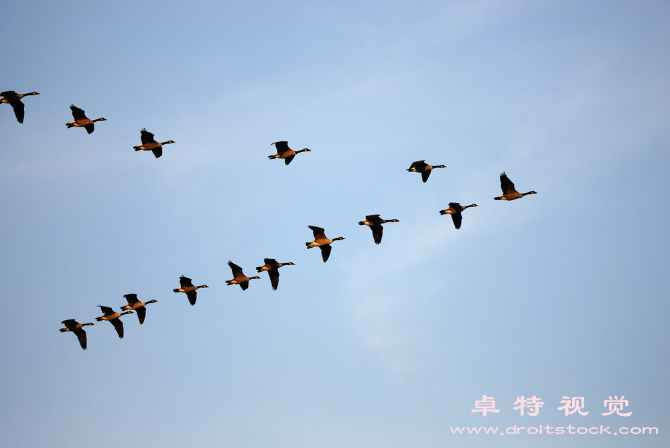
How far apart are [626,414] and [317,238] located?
76.6 feet

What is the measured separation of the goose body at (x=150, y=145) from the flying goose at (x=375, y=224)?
13092mm

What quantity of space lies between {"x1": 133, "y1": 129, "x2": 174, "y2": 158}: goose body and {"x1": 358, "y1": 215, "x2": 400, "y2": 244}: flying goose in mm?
13092

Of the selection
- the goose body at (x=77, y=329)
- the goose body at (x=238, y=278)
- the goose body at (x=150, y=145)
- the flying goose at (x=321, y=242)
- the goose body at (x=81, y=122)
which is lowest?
the goose body at (x=77, y=329)

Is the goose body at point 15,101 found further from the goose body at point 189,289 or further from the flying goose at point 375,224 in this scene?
the flying goose at point 375,224

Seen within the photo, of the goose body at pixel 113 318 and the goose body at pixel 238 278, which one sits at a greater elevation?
the goose body at pixel 238 278

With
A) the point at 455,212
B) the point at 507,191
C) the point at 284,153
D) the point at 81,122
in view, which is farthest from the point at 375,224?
the point at 81,122

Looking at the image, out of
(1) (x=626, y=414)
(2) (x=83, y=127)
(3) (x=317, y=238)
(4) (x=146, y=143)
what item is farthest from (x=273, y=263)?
(1) (x=626, y=414)

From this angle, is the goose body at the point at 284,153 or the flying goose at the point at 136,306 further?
the flying goose at the point at 136,306


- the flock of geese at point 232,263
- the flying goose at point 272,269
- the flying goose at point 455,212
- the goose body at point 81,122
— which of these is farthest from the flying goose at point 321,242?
the goose body at point 81,122

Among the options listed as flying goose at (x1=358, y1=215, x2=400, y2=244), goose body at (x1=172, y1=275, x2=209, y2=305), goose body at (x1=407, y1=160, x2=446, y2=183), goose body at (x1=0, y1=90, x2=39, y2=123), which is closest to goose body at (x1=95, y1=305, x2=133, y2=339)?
goose body at (x1=172, y1=275, x2=209, y2=305)

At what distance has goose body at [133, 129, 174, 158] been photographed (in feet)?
157

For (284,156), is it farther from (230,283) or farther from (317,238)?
(230,283)

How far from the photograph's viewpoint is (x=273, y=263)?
48.5m

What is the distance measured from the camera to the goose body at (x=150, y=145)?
47869 mm
